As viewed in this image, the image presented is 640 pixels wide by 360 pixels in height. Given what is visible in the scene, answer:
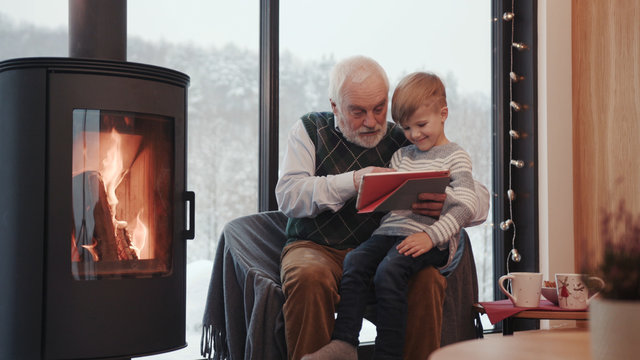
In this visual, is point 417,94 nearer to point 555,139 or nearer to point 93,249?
point 93,249

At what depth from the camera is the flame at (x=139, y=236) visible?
6.73ft

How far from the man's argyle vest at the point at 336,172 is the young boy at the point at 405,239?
0.26 ft

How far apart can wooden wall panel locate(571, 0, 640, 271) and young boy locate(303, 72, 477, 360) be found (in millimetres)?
914

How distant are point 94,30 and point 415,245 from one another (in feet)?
3.76

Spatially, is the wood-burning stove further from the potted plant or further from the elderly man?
the potted plant

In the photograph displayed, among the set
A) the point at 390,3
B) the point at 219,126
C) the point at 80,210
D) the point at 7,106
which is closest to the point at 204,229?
the point at 219,126

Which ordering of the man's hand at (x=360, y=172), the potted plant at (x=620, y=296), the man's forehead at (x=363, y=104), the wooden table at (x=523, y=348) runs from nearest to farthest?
the potted plant at (x=620, y=296) → the wooden table at (x=523, y=348) → the man's hand at (x=360, y=172) → the man's forehead at (x=363, y=104)

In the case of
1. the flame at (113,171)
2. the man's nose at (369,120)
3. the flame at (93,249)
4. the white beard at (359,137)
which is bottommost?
the flame at (93,249)

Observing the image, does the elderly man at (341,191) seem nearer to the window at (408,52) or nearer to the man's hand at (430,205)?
the man's hand at (430,205)

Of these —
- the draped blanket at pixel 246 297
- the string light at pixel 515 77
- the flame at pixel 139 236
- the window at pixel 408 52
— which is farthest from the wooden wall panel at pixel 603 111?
the flame at pixel 139 236

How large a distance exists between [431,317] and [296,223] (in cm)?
54

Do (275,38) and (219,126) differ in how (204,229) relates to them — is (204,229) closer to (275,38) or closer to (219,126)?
(219,126)

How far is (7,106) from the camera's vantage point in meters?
1.96

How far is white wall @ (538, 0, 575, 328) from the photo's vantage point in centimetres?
306
